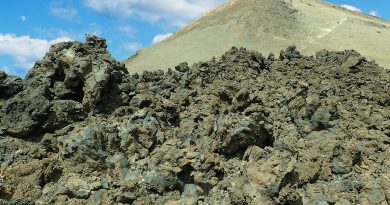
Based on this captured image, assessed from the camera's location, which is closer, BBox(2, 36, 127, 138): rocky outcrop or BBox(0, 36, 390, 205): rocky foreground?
BBox(0, 36, 390, 205): rocky foreground

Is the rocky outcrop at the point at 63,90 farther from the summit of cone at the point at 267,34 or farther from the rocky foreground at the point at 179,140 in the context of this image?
the summit of cone at the point at 267,34

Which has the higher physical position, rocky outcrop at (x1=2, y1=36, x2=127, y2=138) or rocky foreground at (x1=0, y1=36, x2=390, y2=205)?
rocky outcrop at (x1=2, y1=36, x2=127, y2=138)

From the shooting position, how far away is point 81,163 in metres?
9.01

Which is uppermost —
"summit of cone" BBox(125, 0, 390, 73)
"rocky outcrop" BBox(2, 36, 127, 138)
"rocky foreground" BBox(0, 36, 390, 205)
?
"rocky outcrop" BBox(2, 36, 127, 138)

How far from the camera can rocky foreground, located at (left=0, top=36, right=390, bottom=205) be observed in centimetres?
861

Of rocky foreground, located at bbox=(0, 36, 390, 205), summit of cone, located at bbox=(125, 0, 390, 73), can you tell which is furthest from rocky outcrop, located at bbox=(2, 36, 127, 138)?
summit of cone, located at bbox=(125, 0, 390, 73)

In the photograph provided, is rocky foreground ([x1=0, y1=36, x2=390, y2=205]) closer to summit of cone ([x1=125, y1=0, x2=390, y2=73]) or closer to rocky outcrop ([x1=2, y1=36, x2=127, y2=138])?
rocky outcrop ([x1=2, y1=36, x2=127, y2=138])

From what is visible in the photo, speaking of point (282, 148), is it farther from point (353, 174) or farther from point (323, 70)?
point (323, 70)

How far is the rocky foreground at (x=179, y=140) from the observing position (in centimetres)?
861

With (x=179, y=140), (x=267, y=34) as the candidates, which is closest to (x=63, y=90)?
(x=179, y=140)

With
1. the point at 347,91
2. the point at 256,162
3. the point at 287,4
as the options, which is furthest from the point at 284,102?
the point at 287,4

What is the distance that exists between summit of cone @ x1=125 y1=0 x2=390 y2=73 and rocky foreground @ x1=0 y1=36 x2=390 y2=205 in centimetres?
3186

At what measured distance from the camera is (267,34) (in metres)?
58.2

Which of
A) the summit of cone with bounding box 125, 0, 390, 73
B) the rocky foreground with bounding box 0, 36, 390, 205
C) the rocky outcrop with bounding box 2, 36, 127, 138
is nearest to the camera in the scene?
the rocky foreground with bounding box 0, 36, 390, 205
